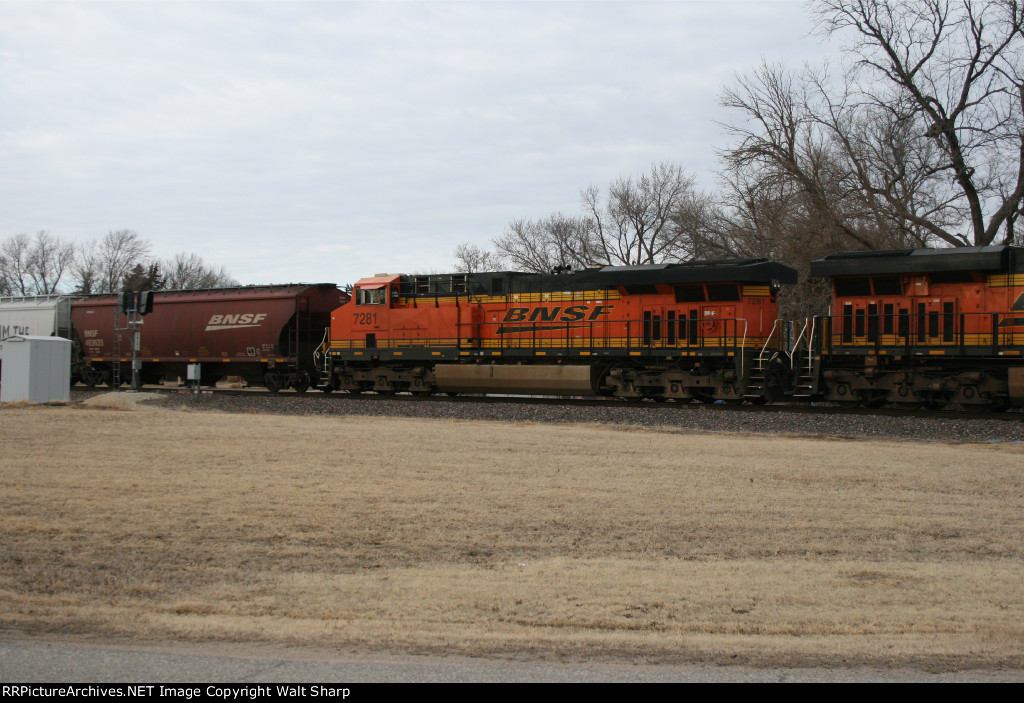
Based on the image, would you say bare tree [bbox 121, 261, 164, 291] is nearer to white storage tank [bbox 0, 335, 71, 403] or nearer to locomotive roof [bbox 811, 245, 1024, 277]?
white storage tank [bbox 0, 335, 71, 403]

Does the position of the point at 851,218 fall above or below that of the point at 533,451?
above

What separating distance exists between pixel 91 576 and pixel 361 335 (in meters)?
20.0

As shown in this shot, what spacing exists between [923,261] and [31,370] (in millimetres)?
23283

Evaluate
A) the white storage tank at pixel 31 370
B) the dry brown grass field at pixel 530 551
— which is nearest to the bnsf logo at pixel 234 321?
the white storage tank at pixel 31 370

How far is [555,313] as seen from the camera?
23406 millimetres

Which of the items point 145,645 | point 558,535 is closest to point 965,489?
point 558,535

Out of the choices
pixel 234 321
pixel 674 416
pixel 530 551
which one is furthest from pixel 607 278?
pixel 530 551

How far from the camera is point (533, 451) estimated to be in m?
13.5

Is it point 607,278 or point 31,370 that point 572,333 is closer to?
point 607,278

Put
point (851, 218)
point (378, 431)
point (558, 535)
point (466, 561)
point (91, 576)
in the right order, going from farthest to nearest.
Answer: point (851, 218) < point (378, 431) < point (558, 535) < point (466, 561) < point (91, 576)

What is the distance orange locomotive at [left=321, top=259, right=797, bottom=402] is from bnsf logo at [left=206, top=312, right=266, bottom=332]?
322 cm

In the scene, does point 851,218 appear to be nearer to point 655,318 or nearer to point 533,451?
point 655,318

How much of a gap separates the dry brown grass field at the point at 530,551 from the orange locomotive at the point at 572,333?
7.76 metres

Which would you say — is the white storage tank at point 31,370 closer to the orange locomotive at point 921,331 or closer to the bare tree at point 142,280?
the orange locomotive at point 921,331
